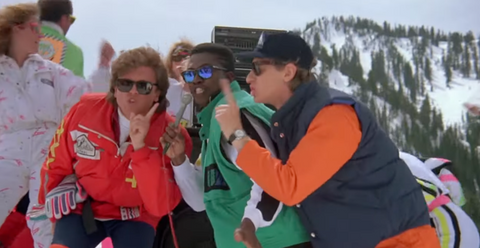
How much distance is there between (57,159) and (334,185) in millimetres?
1587

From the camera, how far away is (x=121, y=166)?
2.62m

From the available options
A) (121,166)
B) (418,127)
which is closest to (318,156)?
(121,166)

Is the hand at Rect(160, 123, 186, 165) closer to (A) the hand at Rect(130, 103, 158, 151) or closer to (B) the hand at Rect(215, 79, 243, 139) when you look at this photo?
(A) the hand at Rect(130, 103, 158, 151)

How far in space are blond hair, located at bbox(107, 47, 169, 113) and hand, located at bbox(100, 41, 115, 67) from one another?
102cm

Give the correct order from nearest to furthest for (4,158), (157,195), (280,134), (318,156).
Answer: (318,156)
(280,134)
(157,195)
(4,158)

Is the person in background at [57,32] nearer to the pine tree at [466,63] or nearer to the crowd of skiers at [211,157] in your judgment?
the crowd of skiers at [211,157]

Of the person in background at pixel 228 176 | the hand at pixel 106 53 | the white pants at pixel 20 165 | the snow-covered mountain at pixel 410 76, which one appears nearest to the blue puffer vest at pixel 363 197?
the person in background at pixel 228 176

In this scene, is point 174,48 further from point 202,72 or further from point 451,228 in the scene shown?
point 451,228

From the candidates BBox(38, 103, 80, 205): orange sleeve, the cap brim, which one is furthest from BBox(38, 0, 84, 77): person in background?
the cap brim

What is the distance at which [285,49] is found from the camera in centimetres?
194

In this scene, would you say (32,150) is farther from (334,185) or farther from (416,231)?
(416,231)

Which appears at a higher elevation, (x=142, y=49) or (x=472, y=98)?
(x=142, y=49)

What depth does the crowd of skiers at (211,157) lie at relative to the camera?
1737 mm

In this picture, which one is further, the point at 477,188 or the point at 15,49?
the point at 477,188
